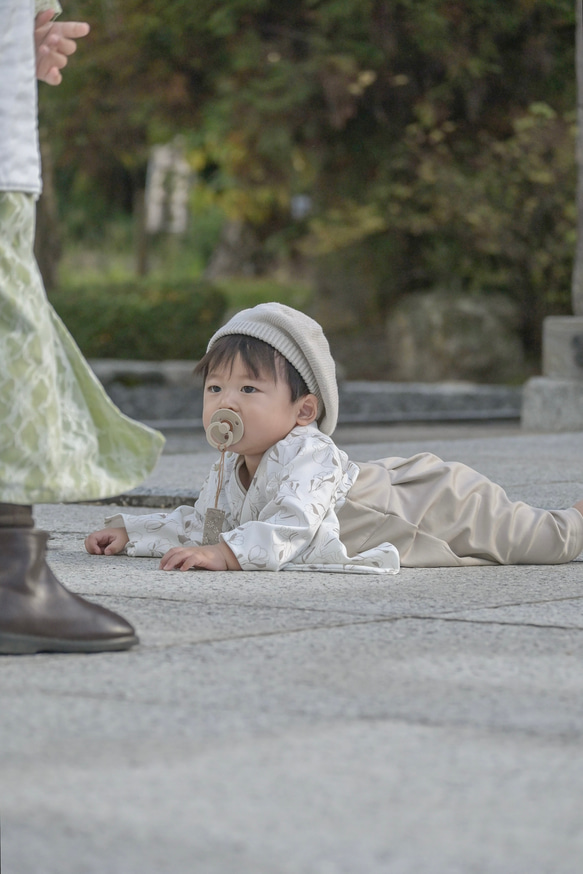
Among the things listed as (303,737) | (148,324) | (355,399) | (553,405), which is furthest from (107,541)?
(148,324)

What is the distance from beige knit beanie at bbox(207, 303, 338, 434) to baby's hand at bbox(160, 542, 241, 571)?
1.69 feet

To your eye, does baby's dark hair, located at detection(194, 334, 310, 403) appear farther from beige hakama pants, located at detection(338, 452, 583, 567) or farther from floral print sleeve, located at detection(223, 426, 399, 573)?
beige hakama pants, located at detection(338, 452, 583, 567)

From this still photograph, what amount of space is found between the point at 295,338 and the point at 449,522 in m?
0.65

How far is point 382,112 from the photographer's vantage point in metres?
16.4

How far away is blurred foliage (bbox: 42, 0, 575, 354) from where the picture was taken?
15.2 m

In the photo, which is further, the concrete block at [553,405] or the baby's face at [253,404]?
the concrete block at [553,405]

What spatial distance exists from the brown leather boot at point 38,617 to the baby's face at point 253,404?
1.14m

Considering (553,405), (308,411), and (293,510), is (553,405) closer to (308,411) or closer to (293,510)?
(308,411)

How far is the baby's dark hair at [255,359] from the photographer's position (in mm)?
3850

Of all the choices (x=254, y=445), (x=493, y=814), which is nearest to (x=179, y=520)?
(x=254, y=445)

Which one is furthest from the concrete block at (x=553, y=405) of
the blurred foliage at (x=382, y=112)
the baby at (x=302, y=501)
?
the baby at (x=302, y=501)

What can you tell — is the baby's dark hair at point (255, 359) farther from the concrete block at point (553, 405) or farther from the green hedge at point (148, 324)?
the green hedge at point (148, 324)

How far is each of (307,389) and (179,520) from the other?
52 centimetres

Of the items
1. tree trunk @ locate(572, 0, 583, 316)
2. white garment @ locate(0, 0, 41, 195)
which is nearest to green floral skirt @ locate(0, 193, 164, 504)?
white garment @ locate(0, 0, 41, 195)
